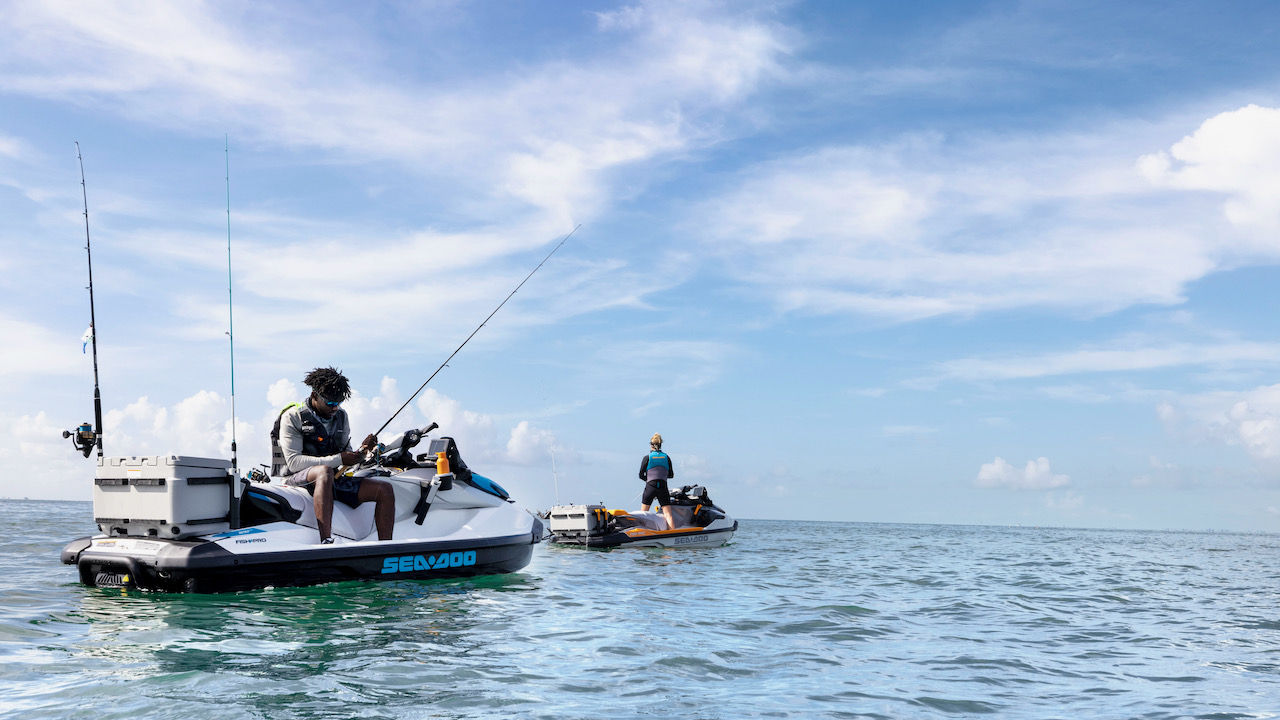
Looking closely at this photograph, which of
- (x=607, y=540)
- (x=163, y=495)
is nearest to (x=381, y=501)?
(x=163, y=495)

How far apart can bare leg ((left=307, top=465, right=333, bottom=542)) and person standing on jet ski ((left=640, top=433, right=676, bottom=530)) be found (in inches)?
401

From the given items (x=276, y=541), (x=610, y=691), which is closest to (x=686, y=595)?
(x=276, y=541)

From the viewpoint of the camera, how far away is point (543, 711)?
4.28 meters

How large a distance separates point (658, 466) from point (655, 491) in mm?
600

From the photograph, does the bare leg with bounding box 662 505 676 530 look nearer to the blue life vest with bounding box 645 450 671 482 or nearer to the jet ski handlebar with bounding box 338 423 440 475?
the blue life vest with bounding box 645 450 671 482

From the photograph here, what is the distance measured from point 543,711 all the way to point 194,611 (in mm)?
3885

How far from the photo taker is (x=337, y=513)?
29.9 feet

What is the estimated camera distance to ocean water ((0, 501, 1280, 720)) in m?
4.40

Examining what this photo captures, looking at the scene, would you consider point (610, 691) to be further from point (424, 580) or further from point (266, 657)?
point (424, 580)

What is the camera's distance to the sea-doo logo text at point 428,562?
29.5 feet

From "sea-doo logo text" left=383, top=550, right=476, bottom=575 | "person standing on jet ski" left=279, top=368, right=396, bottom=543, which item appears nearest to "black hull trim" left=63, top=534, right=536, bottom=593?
"sea-doo logo text" left=383, top=550, right=476, bottom=575

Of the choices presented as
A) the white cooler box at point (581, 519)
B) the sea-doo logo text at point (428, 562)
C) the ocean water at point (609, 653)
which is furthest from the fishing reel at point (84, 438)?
the white cooler box at point (581, 519)

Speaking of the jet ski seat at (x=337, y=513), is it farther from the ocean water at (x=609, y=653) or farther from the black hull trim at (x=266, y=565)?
the ocean water at (x=609, y=653)

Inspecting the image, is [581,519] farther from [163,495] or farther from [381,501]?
[163,495]
